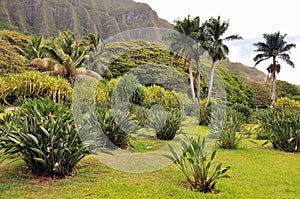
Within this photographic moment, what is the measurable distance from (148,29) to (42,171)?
26.9ft

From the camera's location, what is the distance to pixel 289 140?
8.91 metres

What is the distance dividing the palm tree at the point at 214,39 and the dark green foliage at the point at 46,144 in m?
24.1

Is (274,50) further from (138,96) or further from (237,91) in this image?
(138,96)

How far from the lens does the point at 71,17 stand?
109688mm

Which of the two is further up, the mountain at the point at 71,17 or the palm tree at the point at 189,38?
Answer: the mountain at the point at 71,17

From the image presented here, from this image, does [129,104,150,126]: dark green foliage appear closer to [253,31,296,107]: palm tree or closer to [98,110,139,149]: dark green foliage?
[98,110,139,149]: dark green foliage

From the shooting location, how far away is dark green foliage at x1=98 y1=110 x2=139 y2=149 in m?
7.66

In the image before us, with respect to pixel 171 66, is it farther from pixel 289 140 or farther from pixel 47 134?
pixel 47 134

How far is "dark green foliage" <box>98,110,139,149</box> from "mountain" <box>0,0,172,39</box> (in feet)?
262

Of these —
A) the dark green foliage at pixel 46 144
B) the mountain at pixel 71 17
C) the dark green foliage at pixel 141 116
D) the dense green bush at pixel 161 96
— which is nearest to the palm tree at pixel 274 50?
the dense green bush at pixel 161 96

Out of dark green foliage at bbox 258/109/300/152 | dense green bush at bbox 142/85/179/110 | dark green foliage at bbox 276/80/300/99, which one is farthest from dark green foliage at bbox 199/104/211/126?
dark green foliage at bbox 276/80/300/99

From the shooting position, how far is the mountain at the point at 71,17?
90.4m

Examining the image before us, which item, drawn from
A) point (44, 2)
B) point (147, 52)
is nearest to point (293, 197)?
point (147, 52)

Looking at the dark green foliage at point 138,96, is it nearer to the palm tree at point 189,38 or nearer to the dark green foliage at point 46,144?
the palm tree at point 189,38
